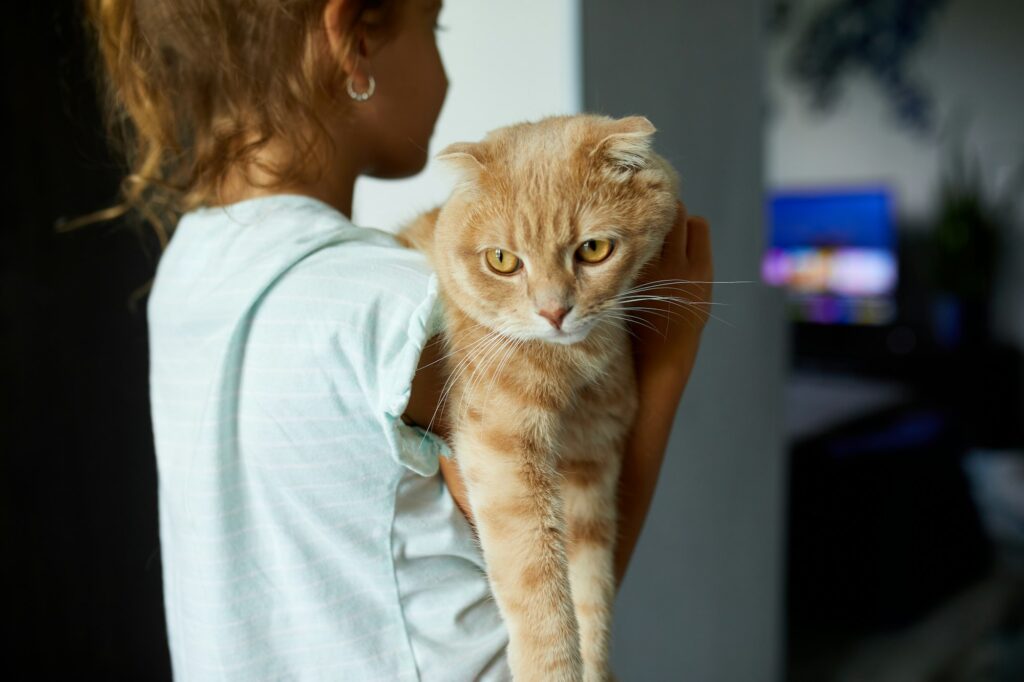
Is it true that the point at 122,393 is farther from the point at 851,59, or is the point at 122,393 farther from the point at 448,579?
the point at 851,59

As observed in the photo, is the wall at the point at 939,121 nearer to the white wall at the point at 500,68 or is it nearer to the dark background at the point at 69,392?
the white wall at the point at 500,68

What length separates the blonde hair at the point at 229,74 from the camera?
764mm

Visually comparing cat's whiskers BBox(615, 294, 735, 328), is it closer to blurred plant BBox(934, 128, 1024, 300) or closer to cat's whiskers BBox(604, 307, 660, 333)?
cat's whiskers BBox(604, 307, 660, 333)

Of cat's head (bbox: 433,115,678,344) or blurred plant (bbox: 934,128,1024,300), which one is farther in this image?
blurred plant (bbox: 934,128,1024,300)

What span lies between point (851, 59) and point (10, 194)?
14.1ft

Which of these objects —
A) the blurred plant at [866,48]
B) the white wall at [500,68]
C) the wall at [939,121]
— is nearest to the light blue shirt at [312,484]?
the white wall at [500,68]

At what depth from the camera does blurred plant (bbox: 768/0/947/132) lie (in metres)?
4.13

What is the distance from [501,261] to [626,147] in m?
0.15

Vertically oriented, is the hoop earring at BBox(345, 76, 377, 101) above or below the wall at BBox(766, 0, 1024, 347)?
above

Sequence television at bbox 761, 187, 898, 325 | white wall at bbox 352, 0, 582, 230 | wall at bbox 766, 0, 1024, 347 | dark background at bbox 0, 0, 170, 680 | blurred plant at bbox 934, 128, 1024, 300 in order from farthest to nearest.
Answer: television at bbox 761, 187, 898, 325 → wall at bbox 766, 0, 1024, 347 → blurred plant at bbox 934, 128, 1024, 300 → dark background at bbox 0, 0, 170, 680 → white wall at bbox 352, 0, 582, 230

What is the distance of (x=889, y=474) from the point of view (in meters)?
2.46

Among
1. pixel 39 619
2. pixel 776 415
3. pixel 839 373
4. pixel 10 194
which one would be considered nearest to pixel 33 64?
pixel 10 194

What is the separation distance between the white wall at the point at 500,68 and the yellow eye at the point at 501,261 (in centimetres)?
33

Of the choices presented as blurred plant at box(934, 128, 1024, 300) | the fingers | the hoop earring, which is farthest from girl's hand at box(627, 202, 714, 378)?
blurred plant at box(934, 128, 1024, 300)
